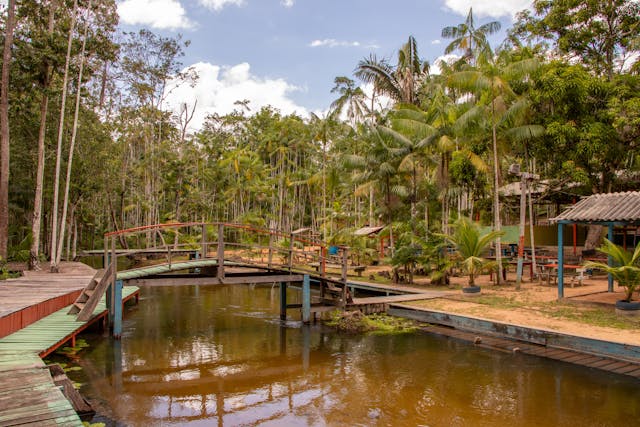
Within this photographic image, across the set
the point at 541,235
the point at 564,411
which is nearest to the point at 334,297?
the point at 564,411

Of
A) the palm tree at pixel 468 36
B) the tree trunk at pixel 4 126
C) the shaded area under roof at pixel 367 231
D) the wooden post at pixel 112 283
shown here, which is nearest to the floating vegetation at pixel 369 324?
the wooden post at pixel 112 283

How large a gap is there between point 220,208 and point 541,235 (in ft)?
87.8

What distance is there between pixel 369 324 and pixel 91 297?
6.88 m

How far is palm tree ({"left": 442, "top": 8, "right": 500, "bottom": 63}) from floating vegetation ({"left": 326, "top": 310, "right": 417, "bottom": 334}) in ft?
64.7

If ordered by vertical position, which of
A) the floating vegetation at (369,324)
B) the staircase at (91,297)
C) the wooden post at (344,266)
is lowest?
the floating vegetation at (369,324)

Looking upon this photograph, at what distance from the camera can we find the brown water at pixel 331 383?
279 inches

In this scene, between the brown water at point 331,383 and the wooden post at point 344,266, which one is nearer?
the brown water at point 331,383

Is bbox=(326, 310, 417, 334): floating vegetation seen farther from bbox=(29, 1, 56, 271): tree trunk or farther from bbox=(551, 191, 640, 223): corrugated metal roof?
bbox=(29, 1, 56, 271): tree trunk

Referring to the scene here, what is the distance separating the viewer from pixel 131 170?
3391cm

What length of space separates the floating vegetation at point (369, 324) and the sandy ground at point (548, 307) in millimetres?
944

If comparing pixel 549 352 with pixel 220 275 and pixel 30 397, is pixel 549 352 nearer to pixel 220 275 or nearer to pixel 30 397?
pixel 220 275

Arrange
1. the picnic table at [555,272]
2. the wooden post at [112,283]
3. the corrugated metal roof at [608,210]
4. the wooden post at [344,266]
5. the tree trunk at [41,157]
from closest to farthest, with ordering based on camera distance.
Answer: the wooden post at [112,283] → the corrugated metal roof at [608,210] → the wooden post at [344,266] → the picnic table at [555,272] → the tree trunk at [41,157]

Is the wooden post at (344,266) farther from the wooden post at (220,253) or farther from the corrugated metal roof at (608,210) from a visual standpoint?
the corrugated metal roof at (608,210)

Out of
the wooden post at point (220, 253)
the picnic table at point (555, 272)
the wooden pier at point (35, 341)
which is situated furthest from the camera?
the picnic table at point (555, 272)
